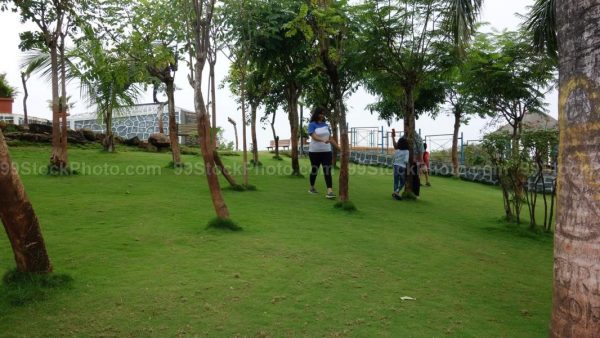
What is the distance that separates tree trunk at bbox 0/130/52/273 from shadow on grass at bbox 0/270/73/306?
61 mm

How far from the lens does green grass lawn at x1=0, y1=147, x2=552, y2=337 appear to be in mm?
3289

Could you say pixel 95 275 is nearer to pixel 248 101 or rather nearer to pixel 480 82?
pixel 480 82

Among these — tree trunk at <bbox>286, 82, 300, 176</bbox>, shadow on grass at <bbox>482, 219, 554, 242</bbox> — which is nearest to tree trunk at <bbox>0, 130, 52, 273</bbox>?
shadow on grass at <bbox>482, 219, 554, 242</bbox>

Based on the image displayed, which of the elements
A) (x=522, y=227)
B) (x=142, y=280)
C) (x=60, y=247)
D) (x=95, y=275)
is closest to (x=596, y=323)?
(x=142, y=280)

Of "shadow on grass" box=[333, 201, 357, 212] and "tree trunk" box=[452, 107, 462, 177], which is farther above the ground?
"tree trunk" box=[452, 107, 462, 177]

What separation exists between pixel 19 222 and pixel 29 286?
51 cm

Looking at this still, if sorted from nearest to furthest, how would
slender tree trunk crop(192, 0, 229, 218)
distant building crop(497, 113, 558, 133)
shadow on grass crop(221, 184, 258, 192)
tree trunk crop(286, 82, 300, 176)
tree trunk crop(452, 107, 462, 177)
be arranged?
1. slender tree trunk crop(192, 0, 229, 218)
2. distant building crop(497, 113, 558, 133)
3. shadow on grass crop(221, 184, 258, 192)
4. tree trunk crop(286, 82, 300, 176)
5. tree trunk crop(452, 107, 462, 177)

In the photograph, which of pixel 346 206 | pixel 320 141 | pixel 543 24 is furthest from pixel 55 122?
pixel 543 24

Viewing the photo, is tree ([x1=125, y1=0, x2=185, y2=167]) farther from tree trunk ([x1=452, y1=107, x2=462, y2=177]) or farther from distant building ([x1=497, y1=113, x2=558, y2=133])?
tree trunk ([x1=452, y1=107, x2=462, y2=177])

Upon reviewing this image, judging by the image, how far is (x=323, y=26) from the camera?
27.0 feet

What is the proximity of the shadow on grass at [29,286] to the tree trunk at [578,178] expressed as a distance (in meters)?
3.49

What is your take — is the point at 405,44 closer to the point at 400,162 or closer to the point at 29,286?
the point at 400,162

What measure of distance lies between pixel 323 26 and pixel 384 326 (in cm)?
610

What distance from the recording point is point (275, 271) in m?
4.37
